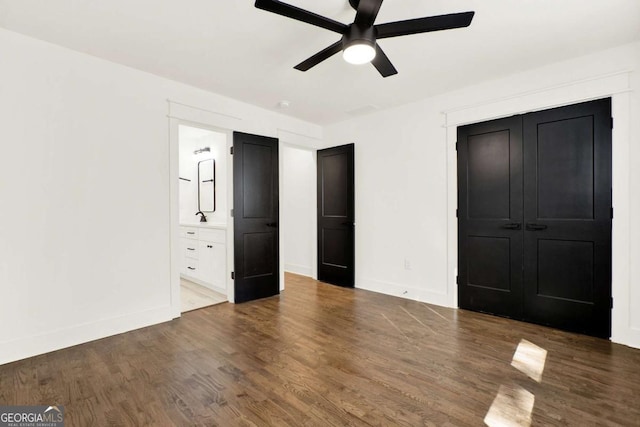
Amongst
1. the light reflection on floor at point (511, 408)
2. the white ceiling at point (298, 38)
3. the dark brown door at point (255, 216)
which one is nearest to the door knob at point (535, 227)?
the white ceiling at point (298, 38)

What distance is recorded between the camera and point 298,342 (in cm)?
277

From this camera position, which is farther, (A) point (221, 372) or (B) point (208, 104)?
(B) point (208, 104)

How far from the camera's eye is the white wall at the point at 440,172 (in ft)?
8.84

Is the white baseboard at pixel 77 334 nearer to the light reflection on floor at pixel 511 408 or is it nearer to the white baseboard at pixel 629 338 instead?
the light reflection on floor at pixel 511 408

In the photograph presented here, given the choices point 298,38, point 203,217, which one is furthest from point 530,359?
point 203,217

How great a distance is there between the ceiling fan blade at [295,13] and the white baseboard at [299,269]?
417 cm

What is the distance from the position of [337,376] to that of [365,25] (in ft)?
7.76

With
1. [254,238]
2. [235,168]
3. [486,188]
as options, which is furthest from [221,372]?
[486,188]

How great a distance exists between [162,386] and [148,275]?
1.39 meters

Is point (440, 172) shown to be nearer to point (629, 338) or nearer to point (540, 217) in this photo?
point (540, 217)

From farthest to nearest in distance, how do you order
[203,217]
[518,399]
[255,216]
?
[203,217] → [255,216] → [518,399]

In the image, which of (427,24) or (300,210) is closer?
(427,24)

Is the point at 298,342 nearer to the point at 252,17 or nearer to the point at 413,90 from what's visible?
the point at 252,17

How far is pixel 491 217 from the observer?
136 inches
